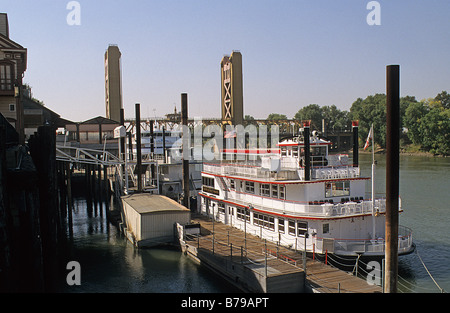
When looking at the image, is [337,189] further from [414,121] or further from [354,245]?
[414,121]

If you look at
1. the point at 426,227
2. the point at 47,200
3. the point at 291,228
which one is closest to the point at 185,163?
the point at 291,228

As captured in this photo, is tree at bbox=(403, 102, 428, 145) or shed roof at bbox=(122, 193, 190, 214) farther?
tree at bbox=(403, 102, 428, 145)

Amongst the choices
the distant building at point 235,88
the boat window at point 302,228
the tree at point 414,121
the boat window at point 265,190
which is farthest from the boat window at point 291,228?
the tree at point 414,121

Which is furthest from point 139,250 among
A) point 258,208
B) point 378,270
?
point 378,270

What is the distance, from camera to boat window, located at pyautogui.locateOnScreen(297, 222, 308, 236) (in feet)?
78.7

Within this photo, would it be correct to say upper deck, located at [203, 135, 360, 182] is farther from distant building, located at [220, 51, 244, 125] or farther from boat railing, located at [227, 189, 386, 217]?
distant building, located at [220, 51, 244, 125]

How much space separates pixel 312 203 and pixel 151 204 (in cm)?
1284

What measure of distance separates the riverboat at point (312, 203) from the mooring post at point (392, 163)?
22.2 feet

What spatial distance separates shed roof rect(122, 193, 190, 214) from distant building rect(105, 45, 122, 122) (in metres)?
81.9

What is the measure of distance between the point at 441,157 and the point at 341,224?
93.9 metres

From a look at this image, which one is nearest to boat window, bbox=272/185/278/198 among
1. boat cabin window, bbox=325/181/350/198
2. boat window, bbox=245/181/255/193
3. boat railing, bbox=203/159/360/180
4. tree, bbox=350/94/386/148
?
boat railing, bbox=203/159/360/180

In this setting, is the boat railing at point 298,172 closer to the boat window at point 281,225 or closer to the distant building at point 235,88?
the boat window at point 281,225
